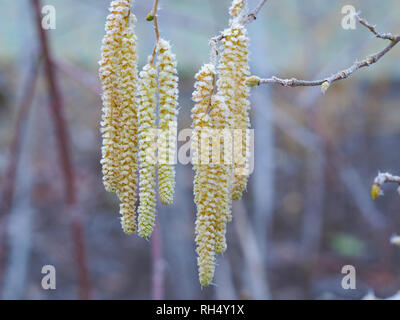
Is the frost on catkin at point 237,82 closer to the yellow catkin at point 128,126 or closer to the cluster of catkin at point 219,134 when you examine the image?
the cluster of catkin at point 219,134

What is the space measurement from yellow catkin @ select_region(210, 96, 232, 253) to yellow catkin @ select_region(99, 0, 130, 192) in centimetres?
19

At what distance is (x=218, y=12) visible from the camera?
3.83 meters

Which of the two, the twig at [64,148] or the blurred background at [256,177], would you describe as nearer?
the twig at [64,148]

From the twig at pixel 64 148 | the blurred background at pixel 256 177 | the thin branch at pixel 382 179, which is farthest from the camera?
the blurred background at pixel 256 177

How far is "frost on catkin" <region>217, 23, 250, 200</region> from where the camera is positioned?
33.9 inches

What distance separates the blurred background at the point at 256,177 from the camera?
3.09 meters

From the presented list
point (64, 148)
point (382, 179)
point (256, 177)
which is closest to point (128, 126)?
point (382, 179)

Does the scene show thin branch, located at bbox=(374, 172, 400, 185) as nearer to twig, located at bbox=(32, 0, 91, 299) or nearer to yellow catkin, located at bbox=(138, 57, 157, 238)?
yellow catkin, located at bbox=(138, 57, 157, 238)

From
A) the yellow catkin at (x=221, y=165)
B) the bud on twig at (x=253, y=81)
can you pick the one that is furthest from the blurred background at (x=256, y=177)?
the bud on twig at (x=253, y=81)

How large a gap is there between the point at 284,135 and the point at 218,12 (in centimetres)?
131

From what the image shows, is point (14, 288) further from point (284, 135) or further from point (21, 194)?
point (284, 135)

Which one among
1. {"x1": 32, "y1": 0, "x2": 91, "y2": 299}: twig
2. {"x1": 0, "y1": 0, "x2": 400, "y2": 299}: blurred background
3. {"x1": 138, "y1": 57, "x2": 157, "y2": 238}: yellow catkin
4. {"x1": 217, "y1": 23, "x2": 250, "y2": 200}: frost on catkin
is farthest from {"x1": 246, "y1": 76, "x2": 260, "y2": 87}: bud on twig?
{"x1": 0, "y1": 0, "x2": 400, "y2": 299}: blurred background

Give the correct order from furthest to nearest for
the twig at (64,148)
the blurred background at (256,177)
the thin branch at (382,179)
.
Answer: the blurred background at (256,177) → the twig at (64,148) → the thin branch at (382,179)

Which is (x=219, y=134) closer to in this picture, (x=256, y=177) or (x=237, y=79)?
(x=237, y=79)
